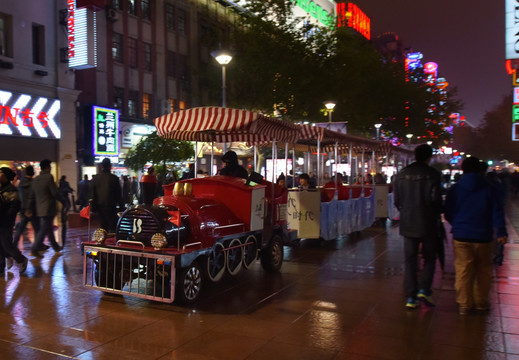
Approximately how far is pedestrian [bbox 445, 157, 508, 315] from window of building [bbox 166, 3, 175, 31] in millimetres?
26244

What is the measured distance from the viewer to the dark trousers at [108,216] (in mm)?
8367

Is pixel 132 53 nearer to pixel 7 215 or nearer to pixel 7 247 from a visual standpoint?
pixel 7 215

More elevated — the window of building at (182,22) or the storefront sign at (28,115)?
the window of building at (182,22)

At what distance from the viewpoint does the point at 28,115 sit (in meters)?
18.0

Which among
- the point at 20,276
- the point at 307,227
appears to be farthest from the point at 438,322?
→ the point at 20,276

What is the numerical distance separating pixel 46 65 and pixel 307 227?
1445cm

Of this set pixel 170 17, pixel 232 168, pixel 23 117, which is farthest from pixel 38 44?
pixel 232 168

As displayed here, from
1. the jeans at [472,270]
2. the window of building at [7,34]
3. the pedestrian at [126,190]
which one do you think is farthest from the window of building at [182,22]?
the jeans at [472,270]

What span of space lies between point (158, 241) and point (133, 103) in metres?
22.3

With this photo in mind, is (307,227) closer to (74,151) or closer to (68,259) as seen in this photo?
(68,259)

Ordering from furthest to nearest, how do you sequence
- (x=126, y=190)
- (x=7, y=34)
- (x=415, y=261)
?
(x=126, y=190), (x=7, y=34), (x=415, y=261)

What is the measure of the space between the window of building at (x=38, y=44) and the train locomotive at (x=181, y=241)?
15.1m

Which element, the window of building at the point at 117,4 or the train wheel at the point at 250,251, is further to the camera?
→ the window of building at the point at 117,4

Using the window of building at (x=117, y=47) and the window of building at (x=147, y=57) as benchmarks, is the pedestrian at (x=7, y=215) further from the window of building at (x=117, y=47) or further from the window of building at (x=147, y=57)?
the window of building at (x=147, y=57)
